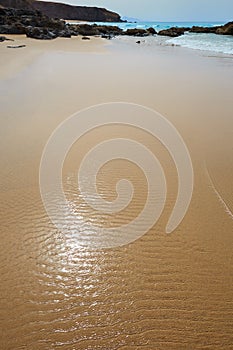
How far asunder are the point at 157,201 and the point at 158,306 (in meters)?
1.58

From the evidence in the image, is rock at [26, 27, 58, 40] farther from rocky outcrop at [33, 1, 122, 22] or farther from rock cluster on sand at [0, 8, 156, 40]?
rocky outcrop at [33, 1, 122, 22]

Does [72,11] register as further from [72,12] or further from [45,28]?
[45,28]

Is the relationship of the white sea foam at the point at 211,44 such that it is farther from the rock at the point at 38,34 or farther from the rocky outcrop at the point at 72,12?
the rocky outcrop at the point at 72,12

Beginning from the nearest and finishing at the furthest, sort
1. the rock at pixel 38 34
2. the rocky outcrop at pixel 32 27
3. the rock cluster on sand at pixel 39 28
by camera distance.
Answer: the rock at pixel 38 34 < the rocky outcrop at pixel 32 27 < the rock cluster on sand at pixel 39 28

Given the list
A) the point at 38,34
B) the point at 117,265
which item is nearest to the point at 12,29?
the point at 38,34

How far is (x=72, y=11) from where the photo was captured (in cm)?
9419

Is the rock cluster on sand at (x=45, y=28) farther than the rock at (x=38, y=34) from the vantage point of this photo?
Yes

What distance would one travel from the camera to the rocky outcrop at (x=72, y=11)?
85.7 m

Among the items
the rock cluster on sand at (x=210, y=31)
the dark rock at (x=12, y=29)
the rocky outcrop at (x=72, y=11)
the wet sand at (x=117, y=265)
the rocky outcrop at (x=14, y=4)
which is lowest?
the wet sand at (x=117, y=265)

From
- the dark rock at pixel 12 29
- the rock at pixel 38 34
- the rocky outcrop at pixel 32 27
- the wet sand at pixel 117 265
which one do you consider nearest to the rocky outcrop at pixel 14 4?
the rocky outcrop at pixel 32 27

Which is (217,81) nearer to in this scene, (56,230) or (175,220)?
(175,220)

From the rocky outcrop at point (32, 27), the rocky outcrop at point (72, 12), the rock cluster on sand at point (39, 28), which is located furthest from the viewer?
the rocky outcrop at point (72, 12)

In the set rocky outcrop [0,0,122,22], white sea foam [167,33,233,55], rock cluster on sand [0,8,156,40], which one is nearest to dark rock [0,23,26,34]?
rock cluster on sand [0,8,156,40]

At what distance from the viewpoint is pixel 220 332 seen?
2.28 metres
